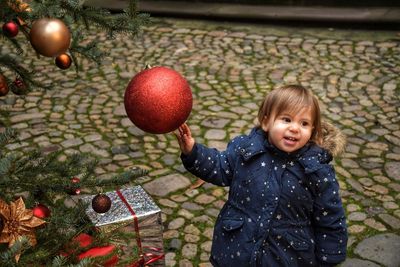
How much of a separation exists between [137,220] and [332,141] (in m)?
1.09

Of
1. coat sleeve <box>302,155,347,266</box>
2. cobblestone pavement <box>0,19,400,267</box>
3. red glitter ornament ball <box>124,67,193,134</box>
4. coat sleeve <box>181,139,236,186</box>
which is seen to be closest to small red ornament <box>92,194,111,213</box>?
coat sleeve <box>181,139,236,186</box>

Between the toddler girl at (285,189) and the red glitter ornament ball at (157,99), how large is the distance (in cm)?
43

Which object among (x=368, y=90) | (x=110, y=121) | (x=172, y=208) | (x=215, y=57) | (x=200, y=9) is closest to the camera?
(x=172, y=208)

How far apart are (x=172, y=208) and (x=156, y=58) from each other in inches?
139

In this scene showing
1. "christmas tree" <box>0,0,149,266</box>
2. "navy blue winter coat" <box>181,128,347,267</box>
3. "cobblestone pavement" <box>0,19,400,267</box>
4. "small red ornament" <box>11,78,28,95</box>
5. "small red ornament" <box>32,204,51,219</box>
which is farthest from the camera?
"cobblestone pavement" <box>0,19,400,267</box>

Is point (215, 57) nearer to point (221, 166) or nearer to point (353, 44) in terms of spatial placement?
point (353, 44)

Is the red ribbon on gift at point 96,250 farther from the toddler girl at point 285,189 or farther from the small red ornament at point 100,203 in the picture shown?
the toddler girl at point 285,189

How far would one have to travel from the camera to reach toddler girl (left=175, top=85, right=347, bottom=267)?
230 centimetres

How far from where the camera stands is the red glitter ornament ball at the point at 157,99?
6.02 feet

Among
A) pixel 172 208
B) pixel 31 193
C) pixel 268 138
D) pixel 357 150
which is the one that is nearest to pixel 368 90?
pixel 357 150

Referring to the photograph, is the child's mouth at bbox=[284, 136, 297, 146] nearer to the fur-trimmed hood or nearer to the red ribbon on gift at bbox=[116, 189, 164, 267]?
the fur-trimmed hood

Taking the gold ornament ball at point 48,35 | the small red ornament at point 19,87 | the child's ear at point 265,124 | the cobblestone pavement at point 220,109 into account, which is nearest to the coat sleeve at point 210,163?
the child's ear at point 265,124

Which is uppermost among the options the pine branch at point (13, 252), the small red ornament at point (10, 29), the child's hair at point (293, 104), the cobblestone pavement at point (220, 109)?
the small red ornament at point (10, 29)

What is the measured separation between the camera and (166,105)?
184 cm
